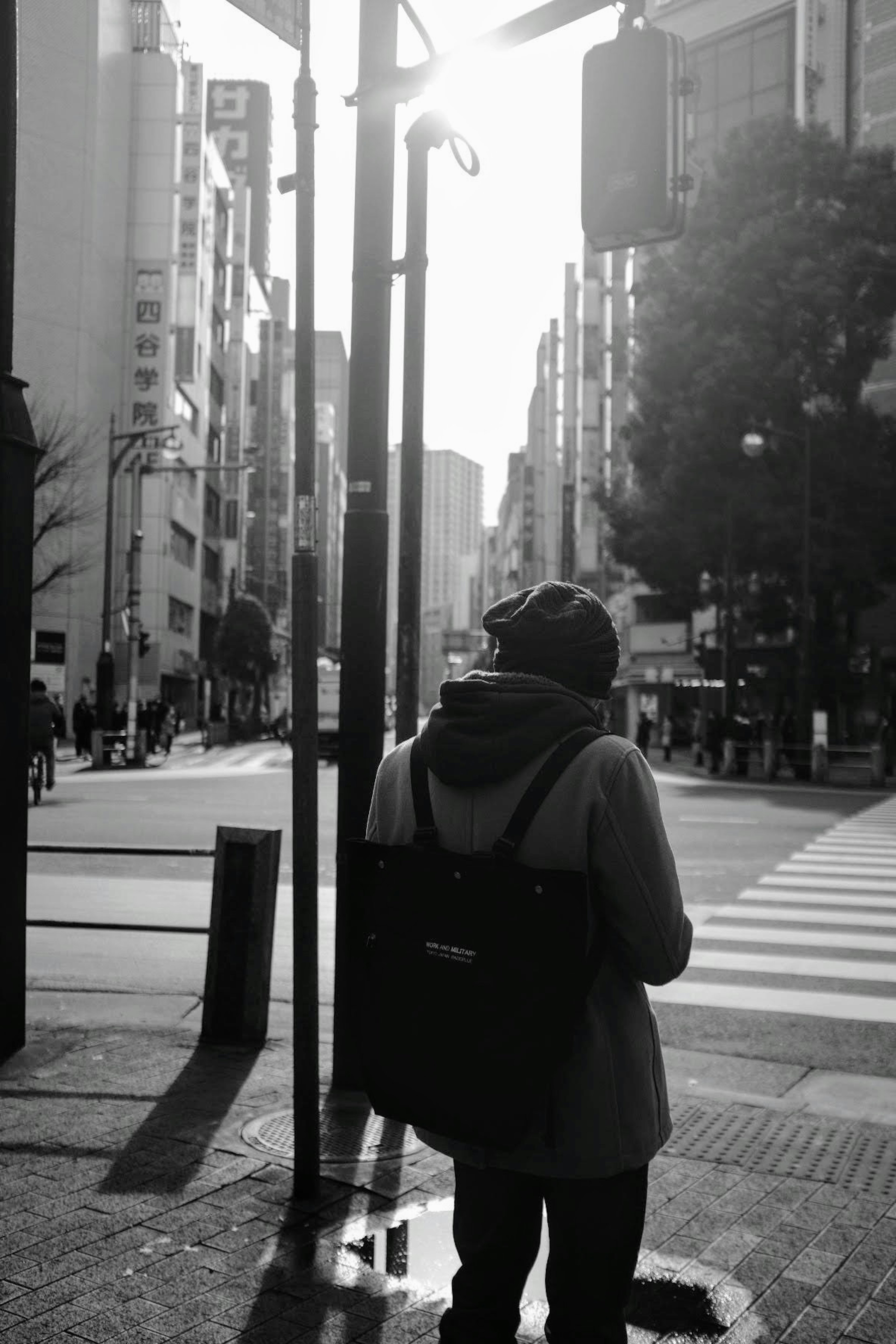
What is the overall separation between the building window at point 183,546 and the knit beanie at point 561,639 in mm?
57211

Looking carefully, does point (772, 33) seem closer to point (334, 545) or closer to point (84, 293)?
point (84, 293)

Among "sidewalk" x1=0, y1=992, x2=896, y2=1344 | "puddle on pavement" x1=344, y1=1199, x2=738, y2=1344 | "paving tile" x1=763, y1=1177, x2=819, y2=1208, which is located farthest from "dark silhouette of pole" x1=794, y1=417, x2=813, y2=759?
"puddle on pavement" x1=344, y1=1199, x2=738, y2=1344

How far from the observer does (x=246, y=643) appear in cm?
5725

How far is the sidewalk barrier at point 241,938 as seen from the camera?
6098mm

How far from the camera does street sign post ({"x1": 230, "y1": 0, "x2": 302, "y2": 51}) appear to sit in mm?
4426

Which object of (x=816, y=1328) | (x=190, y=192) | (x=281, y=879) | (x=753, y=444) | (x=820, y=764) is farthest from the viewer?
(x=190, y=192)

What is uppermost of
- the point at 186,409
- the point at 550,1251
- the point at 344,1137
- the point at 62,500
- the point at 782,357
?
the point at 186,409

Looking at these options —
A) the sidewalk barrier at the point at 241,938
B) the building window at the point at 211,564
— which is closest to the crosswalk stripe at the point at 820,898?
the sidewalk barrier at the point at 241,938

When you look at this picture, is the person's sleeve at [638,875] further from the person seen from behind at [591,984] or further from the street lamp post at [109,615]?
the street lamp post at [109,615]

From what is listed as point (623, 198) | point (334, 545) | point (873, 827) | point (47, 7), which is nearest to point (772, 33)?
point (47, 7)

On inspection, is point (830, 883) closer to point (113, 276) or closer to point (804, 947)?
point (804, 947)

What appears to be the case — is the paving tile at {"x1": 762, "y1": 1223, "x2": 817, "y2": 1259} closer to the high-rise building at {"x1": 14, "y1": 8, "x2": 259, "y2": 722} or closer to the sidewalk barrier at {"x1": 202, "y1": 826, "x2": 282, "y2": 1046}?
A: the sidewalk barrier at {"x1": 202, "y1": 826, "x2": 282, "y2": 1046}

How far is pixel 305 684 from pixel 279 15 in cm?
233

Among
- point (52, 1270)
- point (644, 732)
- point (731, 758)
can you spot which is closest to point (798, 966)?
point (52, 1270)
